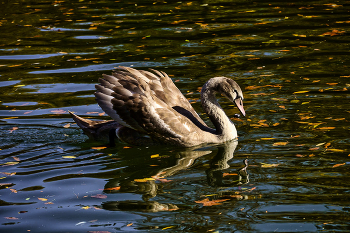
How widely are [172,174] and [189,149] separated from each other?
112 centimetres

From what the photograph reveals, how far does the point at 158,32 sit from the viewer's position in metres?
15.7

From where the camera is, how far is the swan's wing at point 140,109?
8219 mm

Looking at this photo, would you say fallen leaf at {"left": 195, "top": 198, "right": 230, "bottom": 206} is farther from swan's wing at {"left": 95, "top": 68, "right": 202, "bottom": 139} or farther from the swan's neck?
the swan's neck

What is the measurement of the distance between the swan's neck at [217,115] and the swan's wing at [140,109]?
436 mm

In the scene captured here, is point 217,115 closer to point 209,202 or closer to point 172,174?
point 172,174

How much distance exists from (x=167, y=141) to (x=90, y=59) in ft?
18.3

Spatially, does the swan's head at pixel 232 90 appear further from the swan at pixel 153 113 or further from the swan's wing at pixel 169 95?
the swan's wing at pixel 169 95

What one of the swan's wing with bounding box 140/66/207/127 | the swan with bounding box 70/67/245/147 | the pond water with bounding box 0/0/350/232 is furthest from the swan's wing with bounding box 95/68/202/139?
the pond water with bounding box 0/0/350/232

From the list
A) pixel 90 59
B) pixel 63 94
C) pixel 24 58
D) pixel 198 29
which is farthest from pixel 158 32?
pixel 63 94

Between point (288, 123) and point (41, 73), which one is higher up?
point (41, 73)

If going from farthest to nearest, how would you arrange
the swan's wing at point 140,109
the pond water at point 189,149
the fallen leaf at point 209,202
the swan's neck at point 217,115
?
the swan's neck at point 217,115 → the swan's wing at point 140,109 → the fallen leaf at point 209,202 → the pond water at point 189,149

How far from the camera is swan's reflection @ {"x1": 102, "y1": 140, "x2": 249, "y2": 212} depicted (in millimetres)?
6328

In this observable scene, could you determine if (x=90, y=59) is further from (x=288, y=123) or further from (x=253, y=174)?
(x=253, y=174)

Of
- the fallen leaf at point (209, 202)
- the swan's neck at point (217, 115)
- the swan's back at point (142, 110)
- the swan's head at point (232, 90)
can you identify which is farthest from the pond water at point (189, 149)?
the swan's head at point (232, 90)
